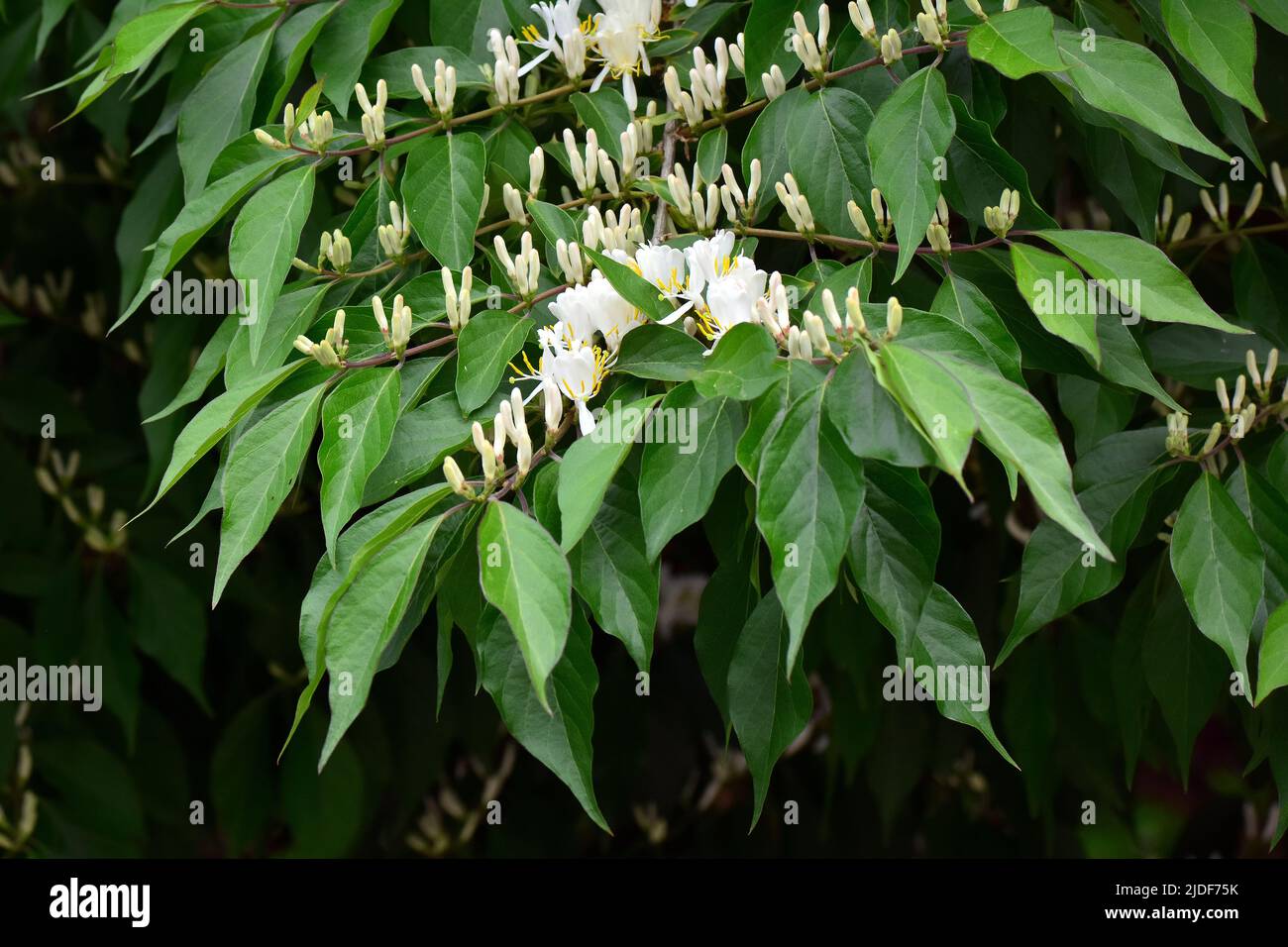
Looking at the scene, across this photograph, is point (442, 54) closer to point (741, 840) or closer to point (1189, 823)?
point (741, 840)

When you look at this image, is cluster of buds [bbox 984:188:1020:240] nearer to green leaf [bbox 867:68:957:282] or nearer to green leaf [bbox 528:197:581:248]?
green leaf [bbox 867:68:957:282]

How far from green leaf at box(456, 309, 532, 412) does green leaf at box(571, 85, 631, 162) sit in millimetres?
287

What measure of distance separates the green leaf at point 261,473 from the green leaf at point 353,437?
25 millimetres

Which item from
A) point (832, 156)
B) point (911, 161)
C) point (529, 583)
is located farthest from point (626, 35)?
point (529, 583)

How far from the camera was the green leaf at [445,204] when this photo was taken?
1.21 m

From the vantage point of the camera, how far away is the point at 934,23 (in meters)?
1.16

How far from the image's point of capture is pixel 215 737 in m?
2.47

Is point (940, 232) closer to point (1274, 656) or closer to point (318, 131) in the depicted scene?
point (1274, 656)

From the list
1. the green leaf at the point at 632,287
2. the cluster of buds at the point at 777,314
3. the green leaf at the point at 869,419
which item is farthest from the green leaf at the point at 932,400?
the green leaf at the point at 632,287

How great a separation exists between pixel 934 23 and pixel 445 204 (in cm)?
50

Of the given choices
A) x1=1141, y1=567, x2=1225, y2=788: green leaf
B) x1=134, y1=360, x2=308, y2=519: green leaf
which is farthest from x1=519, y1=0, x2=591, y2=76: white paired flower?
x1=1141, y1=567, x2=1225, y2=788: green leaf

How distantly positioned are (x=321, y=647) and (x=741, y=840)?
1.72m

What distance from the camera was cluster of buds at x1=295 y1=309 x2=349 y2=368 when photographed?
1.08m

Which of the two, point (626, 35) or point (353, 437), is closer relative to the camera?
point (353, 437)
